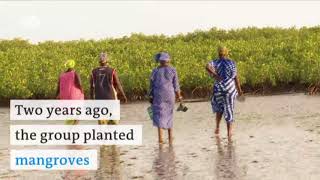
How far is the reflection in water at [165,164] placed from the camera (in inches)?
386

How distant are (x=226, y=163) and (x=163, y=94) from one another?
2846 mm

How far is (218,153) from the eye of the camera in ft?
38.3

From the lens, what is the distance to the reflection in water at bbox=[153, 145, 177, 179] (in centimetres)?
980

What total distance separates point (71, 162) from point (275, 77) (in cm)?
1623

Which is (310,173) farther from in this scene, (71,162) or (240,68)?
(240,68)

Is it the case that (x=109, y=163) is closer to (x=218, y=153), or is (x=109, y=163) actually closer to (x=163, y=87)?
(x=218, y=153)

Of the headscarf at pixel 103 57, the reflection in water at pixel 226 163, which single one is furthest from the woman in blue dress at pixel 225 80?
the headscarf at pixel 103 57

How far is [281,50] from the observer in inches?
1171

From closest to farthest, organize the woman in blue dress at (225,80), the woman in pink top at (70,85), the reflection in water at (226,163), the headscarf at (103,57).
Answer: the reflection in water at (226,163) < the headscarf at (103,57) < the woman in blue dress at (225,80) < the woman in pink top at (70,85)

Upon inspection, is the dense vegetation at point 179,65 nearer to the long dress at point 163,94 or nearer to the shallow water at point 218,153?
the shallow water at point 218,153

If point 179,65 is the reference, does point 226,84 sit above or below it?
below

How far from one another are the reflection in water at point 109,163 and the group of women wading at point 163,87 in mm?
1049

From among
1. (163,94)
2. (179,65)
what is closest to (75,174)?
(163,94)

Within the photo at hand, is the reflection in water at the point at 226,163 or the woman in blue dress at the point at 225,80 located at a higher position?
the woman in blue dress at the point at 225,80
